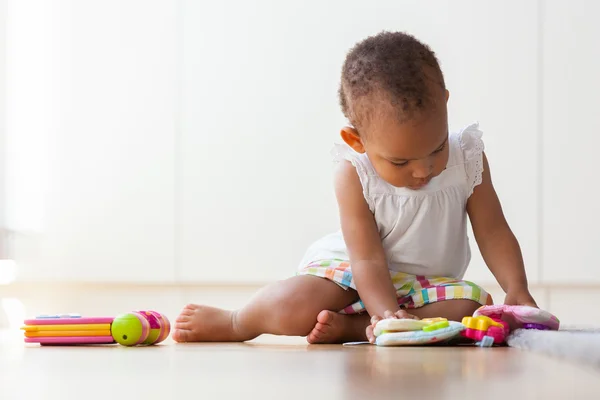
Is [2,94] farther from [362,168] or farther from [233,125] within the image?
[362,168]

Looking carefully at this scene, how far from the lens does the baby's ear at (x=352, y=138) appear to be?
1.14 m

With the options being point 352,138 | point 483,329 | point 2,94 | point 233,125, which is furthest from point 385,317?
point 2,94

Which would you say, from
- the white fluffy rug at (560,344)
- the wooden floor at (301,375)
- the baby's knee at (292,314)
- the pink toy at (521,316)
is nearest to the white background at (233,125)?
the baby's knee at (292,314)

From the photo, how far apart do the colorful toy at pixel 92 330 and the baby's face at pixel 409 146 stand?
0.34m

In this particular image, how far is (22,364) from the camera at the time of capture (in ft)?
2.51

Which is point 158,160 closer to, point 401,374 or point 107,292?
point 107,292

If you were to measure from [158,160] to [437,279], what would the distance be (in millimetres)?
1028

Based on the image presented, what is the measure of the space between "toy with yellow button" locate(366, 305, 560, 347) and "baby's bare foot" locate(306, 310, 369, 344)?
149mm

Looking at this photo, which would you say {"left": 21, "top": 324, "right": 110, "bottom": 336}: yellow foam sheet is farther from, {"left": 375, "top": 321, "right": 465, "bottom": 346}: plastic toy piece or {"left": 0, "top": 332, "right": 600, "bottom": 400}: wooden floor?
{"left": 375, "top": 321, "right": 465, "bottom": 346}: plastic toy piece

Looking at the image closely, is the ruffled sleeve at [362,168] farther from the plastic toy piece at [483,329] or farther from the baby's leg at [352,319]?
the plastic toy piece at [483,329]

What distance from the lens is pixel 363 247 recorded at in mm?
1173

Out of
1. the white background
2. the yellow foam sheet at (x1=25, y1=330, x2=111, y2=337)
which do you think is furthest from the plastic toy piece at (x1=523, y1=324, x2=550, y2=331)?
the white background

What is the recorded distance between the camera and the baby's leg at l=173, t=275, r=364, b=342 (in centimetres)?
117

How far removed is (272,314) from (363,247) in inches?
5.7
